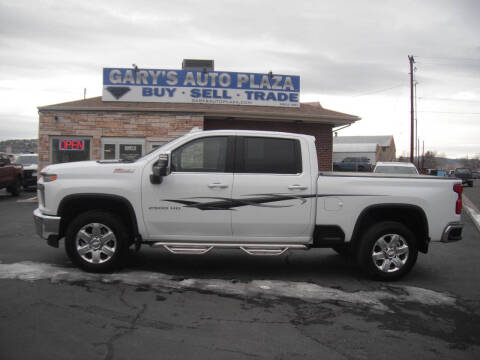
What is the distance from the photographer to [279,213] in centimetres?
581

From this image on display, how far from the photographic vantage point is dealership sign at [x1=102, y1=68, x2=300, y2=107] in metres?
16.6

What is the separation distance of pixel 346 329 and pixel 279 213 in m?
1.91

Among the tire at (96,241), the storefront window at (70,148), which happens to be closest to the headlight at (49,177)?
the tire at (96,241)

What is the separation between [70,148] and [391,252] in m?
12.6

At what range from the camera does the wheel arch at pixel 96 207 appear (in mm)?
5781

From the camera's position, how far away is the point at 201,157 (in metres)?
5.90

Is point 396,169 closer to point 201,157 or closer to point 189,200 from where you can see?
point 201,157

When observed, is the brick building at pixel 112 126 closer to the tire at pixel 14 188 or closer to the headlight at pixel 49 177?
the tire at pixel 14 188

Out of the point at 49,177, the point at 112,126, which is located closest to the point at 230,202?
the point at 49,177

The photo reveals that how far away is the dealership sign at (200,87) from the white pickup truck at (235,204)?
1116cm

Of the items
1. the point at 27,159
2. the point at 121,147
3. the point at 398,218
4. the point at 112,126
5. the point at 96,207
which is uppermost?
the point at 112,126

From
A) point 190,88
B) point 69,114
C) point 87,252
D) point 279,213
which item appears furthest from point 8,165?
point 279,213

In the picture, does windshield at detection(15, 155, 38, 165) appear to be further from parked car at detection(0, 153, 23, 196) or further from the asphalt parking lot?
the asphalt parking lot

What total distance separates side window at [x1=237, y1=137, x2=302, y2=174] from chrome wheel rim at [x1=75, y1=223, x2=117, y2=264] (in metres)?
1.94
